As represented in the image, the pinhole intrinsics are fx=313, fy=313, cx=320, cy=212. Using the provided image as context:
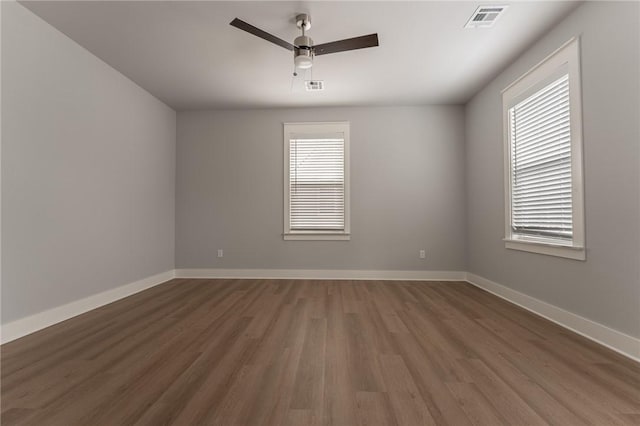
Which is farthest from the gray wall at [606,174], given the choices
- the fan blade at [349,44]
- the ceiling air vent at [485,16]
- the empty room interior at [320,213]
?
the fan blade at [349,44]

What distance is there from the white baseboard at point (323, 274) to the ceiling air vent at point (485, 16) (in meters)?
3.47

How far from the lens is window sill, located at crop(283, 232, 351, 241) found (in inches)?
203

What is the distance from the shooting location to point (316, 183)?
5.23 metres

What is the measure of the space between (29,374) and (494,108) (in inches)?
205

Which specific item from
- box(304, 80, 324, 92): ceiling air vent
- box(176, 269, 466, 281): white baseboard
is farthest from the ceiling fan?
box(176, 269, 466, 281): white baseboard

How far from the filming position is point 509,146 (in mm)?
3744

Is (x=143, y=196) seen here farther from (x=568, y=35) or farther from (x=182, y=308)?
(x=568, y=35)

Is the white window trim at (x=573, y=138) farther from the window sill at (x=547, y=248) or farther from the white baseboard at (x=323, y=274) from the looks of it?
the white baseboard at (x=323, y=274)

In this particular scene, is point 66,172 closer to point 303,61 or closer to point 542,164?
point 303,61

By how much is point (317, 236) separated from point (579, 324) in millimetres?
3437

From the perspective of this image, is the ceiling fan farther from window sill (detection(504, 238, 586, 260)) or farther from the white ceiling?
window sill (detection(504, 238, 586, 260))

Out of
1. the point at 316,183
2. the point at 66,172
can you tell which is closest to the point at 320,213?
the point at 316,183

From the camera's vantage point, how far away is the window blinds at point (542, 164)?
2.83 metres

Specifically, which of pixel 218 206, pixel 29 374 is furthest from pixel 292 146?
pixel 29 374
